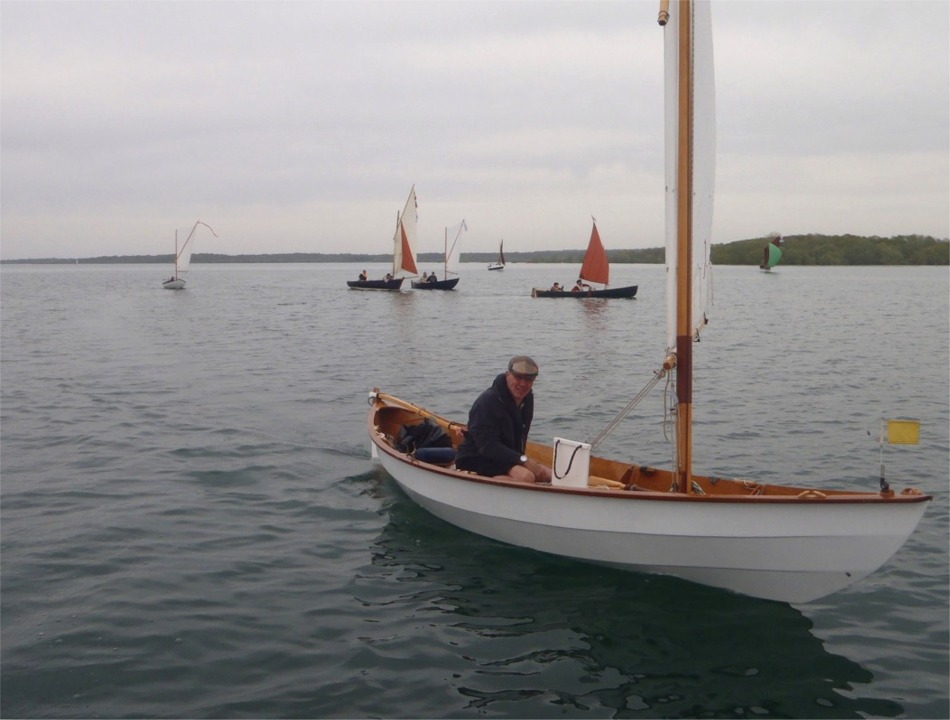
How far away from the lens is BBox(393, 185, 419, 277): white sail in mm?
60531

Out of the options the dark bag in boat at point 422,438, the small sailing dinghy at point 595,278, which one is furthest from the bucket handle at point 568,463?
the small sailing dinghy at point 595,278

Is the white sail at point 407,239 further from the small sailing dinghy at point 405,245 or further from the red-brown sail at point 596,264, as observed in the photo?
the red-brown sail at point 596,264

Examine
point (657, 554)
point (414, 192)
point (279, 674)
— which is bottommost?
point (279, 674)

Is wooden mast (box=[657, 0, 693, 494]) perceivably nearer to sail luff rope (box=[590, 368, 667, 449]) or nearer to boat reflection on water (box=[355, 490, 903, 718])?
sail luff rope (box=[590, 368, 667, 449])

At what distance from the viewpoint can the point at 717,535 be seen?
691cm

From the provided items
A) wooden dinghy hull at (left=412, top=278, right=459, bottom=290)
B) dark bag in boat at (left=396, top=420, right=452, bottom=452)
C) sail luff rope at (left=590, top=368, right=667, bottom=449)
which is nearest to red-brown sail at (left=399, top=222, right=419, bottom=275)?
wooden dinghy hull at (left=412, top=278, right=459, bottom=290)

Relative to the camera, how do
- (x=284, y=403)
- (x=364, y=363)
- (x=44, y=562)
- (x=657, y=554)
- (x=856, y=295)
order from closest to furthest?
(x=657, y=554) < (x=44, y=562) < (x=284, y=403) < (x=364, y=363) < (x=856, y=295)

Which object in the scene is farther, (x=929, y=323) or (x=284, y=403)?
(x=929, y=323)

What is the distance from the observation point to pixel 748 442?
13.8 meters

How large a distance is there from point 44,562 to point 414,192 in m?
54.1

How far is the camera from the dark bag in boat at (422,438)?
35.8 feet

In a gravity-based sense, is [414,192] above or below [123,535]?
above

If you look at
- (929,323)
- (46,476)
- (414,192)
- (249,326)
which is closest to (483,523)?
(46,476)

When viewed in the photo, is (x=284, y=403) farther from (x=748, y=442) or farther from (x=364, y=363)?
(x=748, y=442)
